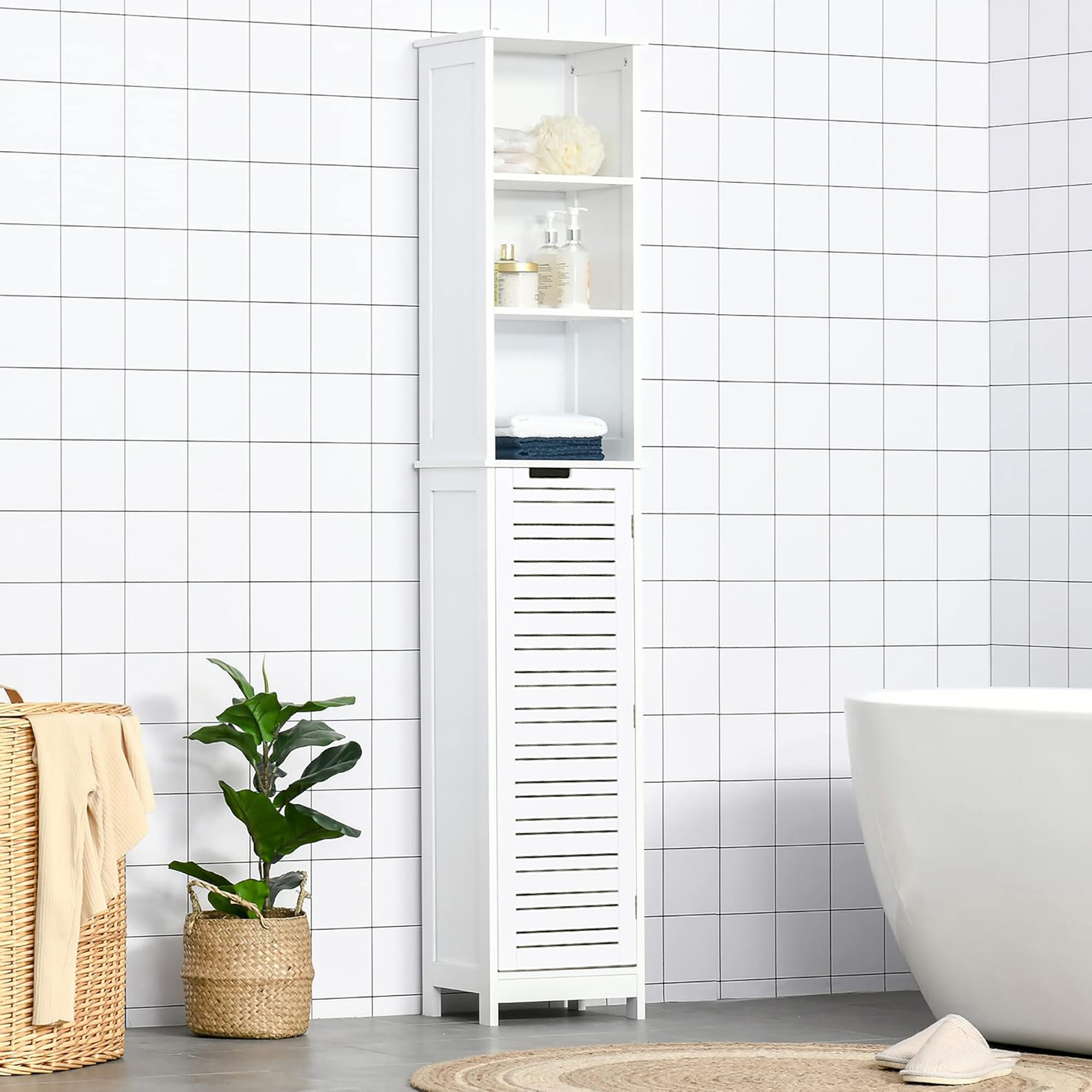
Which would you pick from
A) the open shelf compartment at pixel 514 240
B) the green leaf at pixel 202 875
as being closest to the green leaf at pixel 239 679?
the green leaf at pixel 202 875

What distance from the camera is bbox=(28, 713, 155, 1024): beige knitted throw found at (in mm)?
3320

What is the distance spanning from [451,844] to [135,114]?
1685mm

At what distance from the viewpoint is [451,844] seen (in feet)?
12.8

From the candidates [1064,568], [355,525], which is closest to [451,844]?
[355,525]

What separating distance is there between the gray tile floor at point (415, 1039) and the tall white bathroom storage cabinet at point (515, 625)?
9 cm

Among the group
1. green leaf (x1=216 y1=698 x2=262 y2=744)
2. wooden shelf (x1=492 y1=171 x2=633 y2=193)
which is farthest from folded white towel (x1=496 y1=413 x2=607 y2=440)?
green leaf (x1=216 y1=698 x2=262 y2=744)

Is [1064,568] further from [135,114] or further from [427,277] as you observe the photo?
[135,114]

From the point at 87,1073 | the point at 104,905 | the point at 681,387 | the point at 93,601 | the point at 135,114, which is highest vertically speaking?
→ the point at 135,114

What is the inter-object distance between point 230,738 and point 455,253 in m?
1.12

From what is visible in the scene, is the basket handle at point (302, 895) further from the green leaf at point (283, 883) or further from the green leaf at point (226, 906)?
the green leaf at point (226, 906)

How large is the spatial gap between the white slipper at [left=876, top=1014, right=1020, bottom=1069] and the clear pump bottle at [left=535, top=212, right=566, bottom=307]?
1.66 metres

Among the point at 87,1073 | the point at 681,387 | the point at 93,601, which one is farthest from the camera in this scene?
the point at 681,387

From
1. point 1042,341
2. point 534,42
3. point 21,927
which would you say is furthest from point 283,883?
point 1042,341

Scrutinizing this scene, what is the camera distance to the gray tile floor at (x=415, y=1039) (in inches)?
131
